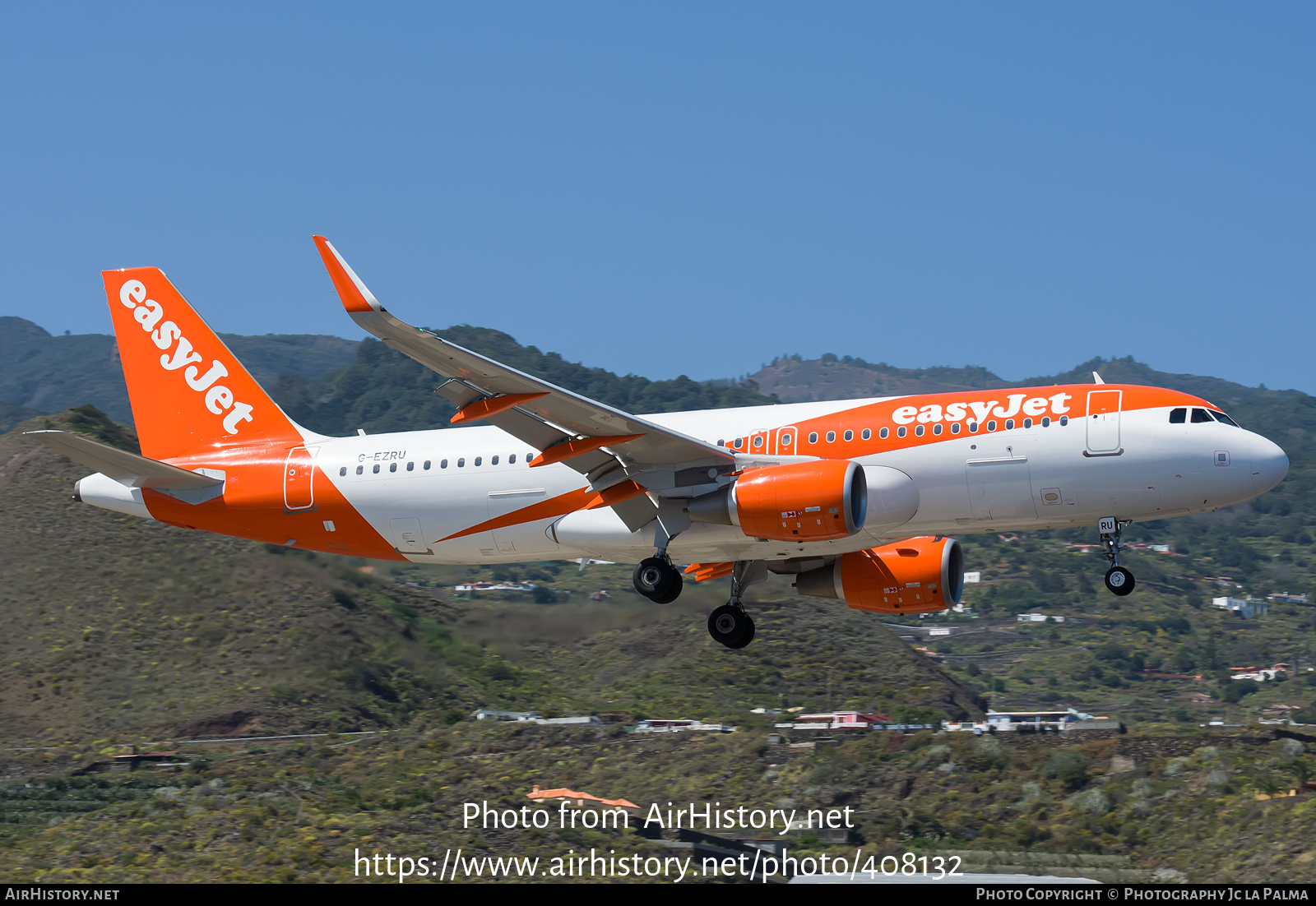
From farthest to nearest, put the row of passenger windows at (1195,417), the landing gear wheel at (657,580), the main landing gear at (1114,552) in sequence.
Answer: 1. the landing gear wheel at (657,580)
2. the main landing gear at (1114,552)
3. the row of passenger windows at (1195,417)

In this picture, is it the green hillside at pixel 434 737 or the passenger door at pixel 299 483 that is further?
the green hillside at pixel 434 737

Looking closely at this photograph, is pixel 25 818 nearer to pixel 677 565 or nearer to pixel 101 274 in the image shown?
pixel 101 274

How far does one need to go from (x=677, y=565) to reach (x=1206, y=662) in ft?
290

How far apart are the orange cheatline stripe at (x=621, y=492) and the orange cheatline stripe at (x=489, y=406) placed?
3.80m

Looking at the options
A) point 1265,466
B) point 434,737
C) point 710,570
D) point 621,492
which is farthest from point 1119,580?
point 434,737

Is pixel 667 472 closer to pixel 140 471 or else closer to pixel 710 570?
pixel 710 570

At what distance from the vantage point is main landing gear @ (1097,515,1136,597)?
94.3 feet

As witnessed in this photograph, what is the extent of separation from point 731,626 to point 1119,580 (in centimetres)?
912

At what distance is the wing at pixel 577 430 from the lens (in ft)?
86.3

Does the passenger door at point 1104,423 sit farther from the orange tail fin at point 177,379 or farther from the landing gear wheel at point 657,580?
the orange tail fin at point 177,379

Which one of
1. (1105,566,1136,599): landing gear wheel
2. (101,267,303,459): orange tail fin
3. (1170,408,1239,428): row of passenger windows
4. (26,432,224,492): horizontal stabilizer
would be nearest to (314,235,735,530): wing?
(1105,566,1136,599): landing gear wheel

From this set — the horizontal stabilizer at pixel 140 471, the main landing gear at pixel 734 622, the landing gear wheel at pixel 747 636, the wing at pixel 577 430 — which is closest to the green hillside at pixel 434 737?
the main landing gear at pixel 734 622

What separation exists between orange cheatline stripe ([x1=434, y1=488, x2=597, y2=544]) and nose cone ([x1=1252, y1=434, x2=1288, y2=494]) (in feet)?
45.7

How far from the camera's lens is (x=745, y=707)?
66062 millimetres
